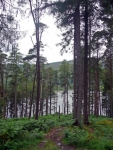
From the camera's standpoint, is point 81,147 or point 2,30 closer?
point 81,147

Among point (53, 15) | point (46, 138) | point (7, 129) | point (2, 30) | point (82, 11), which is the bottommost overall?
point (46, 138)

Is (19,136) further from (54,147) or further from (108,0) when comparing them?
(108,0)

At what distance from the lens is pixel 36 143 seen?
5.98 metres

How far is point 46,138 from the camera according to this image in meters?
6.68

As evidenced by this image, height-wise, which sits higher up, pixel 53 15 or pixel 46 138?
pixel 53 15

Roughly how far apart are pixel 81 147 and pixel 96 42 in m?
8.45

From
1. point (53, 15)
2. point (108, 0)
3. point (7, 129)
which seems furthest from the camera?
point (53, 15)

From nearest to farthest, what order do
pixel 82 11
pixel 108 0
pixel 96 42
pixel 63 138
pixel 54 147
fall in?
pixel 54 147
pixel 63 138
pixel 108 0
pixel 82 11
pixel 96 42

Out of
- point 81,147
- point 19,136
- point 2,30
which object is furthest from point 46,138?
point 2,30

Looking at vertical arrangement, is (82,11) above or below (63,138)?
above

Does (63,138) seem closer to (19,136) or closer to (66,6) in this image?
(19,136)

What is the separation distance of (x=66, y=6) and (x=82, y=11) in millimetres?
2563

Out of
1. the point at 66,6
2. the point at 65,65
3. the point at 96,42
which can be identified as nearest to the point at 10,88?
the point at 65,65

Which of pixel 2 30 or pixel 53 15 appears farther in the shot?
pixel 53 15
